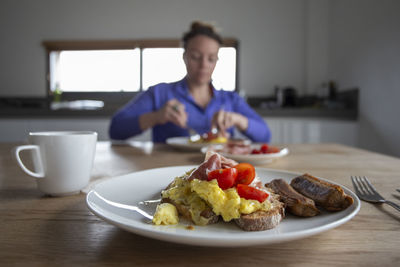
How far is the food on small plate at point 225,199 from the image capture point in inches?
14.5

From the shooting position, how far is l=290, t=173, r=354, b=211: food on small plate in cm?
41

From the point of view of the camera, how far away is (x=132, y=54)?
3.73 m

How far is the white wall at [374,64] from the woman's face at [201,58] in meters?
1.47

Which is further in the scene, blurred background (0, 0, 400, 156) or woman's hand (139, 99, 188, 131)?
blurred background (0, 0, 400, 156)

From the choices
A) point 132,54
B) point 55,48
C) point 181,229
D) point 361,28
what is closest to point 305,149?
point 181,229

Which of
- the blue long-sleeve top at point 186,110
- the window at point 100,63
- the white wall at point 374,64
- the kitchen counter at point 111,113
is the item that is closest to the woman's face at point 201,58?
the blue long-sleeve top at point 186,110

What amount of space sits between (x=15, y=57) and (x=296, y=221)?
4.34 m

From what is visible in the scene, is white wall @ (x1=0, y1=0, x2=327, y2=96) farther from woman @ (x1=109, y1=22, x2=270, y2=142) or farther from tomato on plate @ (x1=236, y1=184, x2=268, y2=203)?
tomato on plate @ (x1=236, y1=184, x2=268, y2=203)

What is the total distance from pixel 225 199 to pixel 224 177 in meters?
0.04

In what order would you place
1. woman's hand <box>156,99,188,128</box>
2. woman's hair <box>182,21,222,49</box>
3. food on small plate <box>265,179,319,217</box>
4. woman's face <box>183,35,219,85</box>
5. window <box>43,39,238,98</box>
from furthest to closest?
window <box>43,39,238,98</box> → woman's hair <box>182,21,222,49</box> → woman's hand <box>156,99,188,128</box> → woman's face <box>183,35,219,85</box> → food on small plate <box>265,179,319,217</box>

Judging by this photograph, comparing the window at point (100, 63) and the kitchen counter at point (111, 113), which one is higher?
the window at point (100, 63)

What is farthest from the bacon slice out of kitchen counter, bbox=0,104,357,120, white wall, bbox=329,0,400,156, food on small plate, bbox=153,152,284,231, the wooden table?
kitchen counter, bbox=0,104,357,120

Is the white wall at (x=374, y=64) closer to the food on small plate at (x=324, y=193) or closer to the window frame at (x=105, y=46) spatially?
the window frame at (x=105, y=46)

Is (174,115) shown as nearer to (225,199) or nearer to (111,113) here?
(225,199)
